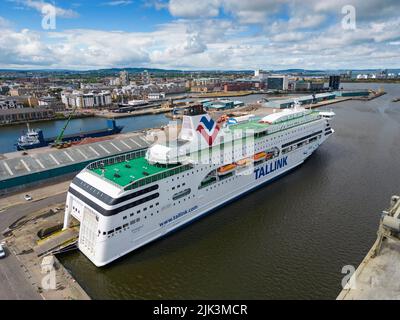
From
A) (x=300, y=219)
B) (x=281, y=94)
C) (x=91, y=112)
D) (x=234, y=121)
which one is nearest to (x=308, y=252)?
(x=300, y=219)

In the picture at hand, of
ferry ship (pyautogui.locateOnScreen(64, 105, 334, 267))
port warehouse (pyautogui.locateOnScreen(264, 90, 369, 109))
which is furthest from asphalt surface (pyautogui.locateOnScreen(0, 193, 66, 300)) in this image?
port warehouse (pyautogui.locateOnScreen(264, 90, 369, 109))

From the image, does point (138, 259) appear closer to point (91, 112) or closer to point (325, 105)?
point (91, 112)

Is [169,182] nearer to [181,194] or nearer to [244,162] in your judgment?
[181,194]

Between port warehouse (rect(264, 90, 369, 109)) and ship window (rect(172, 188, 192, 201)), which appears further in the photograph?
port warehouse (rect(264, 90, 369, 109))

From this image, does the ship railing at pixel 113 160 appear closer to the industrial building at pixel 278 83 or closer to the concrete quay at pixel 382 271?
the concrete quay at pixel 382 271

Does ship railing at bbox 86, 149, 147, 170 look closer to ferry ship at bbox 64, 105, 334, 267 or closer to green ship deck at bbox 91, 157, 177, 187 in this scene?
ferry ship at bbox 64, 105, 334, 267

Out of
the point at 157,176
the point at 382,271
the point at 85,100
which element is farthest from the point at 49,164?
the point at 85,100

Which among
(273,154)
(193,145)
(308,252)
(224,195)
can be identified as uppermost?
(193,145)
